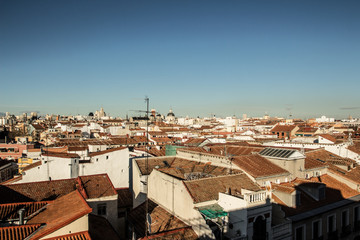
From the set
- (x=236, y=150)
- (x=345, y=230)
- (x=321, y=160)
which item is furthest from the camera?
(x=236, y=150)

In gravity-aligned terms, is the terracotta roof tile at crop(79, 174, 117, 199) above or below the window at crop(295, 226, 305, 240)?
above

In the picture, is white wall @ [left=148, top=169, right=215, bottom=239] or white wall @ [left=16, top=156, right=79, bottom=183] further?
white wall @ [left=16, top=156, right=79, bottom=183]

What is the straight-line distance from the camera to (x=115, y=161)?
2670 centimetres

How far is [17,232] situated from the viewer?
11.3 m

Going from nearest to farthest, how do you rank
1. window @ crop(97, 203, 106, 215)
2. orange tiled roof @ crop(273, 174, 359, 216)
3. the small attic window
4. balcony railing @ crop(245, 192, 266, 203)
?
balcony railing @ crop(245, 192, 266, 203)
orange tiled roof @ crop(273, 174, 359, 216)
window @ crop(97, 203, 106, 215)
the small attic window

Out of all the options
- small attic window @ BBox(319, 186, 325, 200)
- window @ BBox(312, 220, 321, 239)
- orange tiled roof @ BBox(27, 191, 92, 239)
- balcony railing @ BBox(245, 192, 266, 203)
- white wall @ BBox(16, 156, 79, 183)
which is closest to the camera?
orange tiled roof @ BBox(27, 191, 92, 239)

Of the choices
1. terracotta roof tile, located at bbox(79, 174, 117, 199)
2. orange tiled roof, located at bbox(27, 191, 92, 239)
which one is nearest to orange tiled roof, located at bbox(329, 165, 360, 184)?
terracotta roof tile, located at bbox(79, 174, 117, 199)

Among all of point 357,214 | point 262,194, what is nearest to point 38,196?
point 262,194

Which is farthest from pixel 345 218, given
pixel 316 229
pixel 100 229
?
pixel 100 229

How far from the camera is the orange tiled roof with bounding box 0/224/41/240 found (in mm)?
11062

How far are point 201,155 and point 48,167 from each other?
1289 centimetres

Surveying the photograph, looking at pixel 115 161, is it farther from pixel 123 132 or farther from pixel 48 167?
pixel 123 132

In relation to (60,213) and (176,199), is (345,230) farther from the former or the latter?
(60,213)

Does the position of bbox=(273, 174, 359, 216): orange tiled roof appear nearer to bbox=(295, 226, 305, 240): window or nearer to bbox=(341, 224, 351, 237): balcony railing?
bbox=(295, 226, 305, 240): window
